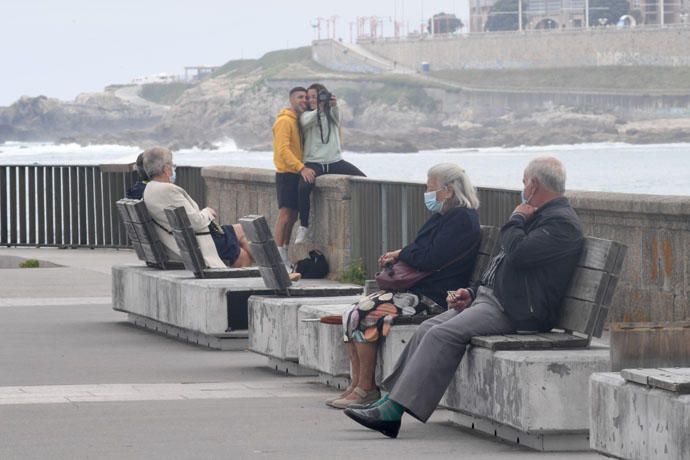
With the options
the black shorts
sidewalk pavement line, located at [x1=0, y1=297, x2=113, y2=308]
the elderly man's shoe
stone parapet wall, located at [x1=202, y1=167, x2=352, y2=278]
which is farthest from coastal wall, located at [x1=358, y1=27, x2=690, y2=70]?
the elderly man's shoe

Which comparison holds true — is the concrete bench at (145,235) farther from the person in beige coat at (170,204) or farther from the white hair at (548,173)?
the white hair at (548,173)

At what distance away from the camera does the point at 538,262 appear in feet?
25.9

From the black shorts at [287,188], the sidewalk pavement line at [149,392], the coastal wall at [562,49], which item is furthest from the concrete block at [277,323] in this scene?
the coastal wall at [562,49]

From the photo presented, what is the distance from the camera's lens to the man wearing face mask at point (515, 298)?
7.91m

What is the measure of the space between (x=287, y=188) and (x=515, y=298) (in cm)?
871

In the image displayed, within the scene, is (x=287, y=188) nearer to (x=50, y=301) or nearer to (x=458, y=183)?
(x=50, y=301)

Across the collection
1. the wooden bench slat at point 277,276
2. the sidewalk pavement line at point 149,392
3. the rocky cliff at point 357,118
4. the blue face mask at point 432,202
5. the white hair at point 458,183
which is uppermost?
the rocky cliff at point 357,118

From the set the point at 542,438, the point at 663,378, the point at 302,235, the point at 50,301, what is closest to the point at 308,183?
the point at 302,235

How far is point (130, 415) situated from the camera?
28.7 feet

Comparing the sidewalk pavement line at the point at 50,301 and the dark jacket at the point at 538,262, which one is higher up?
the dark jacket at the point at 538,262

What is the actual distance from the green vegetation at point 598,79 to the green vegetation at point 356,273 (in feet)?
464

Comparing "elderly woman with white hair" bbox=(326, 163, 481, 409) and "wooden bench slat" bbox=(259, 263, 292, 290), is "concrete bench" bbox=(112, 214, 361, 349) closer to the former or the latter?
"wooden bench slat" bbox=(259, 263, 292, 290)

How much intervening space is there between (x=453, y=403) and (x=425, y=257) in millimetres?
823

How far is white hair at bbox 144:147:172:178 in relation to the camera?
501 inches
